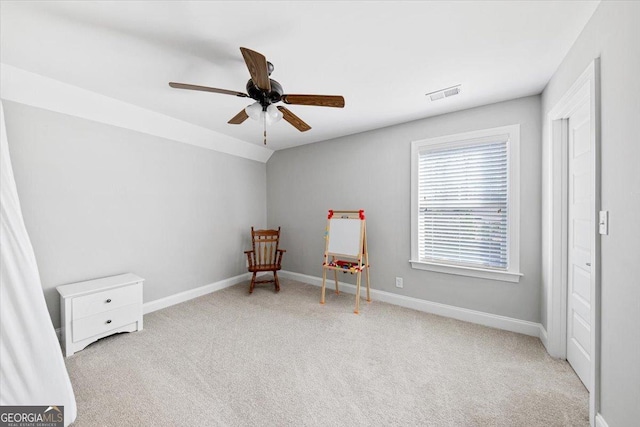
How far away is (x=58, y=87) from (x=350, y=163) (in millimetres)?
3147

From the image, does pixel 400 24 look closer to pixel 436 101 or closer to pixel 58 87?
pixel 436 101

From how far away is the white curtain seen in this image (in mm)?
1432

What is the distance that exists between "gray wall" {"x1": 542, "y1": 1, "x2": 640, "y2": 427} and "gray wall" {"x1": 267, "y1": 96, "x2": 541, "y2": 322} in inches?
49.0

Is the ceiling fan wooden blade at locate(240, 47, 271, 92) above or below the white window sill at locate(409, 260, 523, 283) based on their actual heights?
above

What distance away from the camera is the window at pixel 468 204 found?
250 centimetres

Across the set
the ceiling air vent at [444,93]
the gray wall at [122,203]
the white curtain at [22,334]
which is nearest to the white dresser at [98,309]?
the gray wall at [122,203]

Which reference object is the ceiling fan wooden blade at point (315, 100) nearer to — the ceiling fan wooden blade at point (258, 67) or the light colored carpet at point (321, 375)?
the ceiling fan wooden blade at point (258, 67)

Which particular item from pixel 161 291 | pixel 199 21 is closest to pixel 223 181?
pixel 161 291

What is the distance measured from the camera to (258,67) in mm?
1440

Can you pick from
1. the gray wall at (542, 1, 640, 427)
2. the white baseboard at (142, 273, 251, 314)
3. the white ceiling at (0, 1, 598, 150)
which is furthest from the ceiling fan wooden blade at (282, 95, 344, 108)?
the white baseboard at (142, 273, 251, 314)

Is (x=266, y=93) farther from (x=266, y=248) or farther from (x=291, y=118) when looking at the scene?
(x=266, y=248)

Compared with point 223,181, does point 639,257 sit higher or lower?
lower

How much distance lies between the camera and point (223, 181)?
3863 millimetres

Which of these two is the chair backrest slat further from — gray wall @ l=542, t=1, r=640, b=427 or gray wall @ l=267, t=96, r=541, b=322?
gray wall @ l=542, t=1, r=640, b=427
